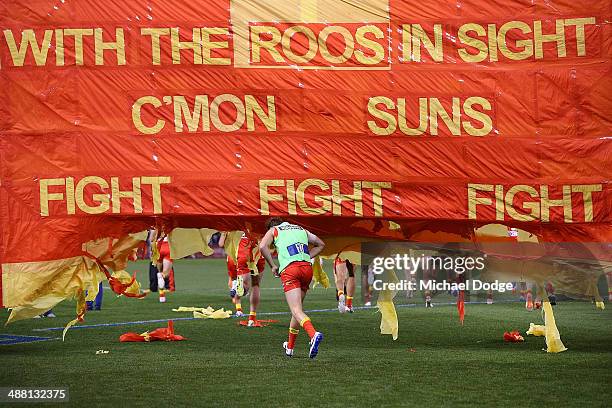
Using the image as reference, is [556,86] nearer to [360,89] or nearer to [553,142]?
[553,142]

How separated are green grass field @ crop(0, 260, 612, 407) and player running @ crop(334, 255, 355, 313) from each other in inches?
48.6

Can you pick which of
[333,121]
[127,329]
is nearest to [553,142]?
[333,121]

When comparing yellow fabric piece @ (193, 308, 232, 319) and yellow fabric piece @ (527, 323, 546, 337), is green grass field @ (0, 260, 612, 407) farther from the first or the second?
yellow fabric piece @ (193, 308, 232, 319)

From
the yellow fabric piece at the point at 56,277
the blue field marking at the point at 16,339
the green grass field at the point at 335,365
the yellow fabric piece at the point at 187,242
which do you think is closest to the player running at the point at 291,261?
the green grass field at the point at 335,365

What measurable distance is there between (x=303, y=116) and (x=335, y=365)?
14.0ft

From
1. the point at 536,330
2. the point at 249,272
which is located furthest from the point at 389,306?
the point at 249,272

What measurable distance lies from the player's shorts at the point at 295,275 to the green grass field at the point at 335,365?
1.12m

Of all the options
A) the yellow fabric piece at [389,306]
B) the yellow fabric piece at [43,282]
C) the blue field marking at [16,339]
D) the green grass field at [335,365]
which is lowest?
the green grass field at [335,365]

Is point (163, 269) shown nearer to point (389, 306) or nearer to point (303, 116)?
point (389, 306)

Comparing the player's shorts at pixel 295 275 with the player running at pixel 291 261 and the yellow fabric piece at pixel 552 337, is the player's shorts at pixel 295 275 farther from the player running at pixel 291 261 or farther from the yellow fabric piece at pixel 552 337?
the yellow fabric piece at pixel 552 337

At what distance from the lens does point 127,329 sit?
20500 millimetres

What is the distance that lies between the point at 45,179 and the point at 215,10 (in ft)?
12.9

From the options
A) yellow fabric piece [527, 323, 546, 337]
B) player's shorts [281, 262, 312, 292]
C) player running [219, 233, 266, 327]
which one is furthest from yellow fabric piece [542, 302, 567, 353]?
player running [219, 233, 266, 327]

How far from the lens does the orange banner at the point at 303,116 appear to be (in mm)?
A: 16359
